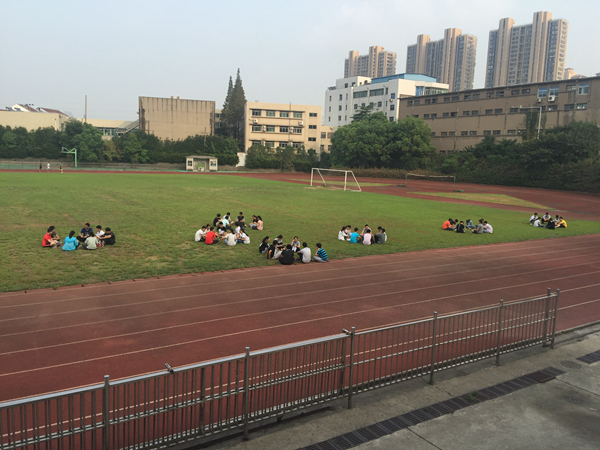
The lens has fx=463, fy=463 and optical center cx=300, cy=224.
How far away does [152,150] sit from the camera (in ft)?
280

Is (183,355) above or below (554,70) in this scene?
below

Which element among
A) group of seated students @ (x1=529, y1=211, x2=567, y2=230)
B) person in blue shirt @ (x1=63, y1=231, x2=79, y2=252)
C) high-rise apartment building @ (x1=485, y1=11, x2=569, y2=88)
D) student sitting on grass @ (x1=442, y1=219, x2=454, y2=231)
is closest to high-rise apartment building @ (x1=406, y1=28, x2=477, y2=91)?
high-rise apartment building @ (x1=485, y1=11, x2=569, y2=88)

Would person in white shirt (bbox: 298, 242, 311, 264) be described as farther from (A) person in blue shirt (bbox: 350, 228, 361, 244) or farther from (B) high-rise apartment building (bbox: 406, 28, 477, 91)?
(B) high-rise apartment building (bbox: 406, 28, 477, 91)

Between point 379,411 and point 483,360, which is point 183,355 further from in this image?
point 483,360

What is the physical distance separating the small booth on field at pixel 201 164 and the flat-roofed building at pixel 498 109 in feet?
116

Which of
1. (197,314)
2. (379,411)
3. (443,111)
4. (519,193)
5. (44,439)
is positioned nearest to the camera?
(44,439)

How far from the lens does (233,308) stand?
1074 cm

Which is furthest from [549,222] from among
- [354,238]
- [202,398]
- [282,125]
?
[282,125]

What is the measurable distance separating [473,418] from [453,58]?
190660 mm

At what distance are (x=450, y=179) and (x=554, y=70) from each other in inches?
4618

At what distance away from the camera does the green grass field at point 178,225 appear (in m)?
14.2

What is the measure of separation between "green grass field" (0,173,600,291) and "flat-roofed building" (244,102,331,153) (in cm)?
5342

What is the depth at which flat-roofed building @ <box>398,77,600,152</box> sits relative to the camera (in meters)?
60.8

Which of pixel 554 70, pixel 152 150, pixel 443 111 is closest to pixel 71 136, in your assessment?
pixel 152 150
